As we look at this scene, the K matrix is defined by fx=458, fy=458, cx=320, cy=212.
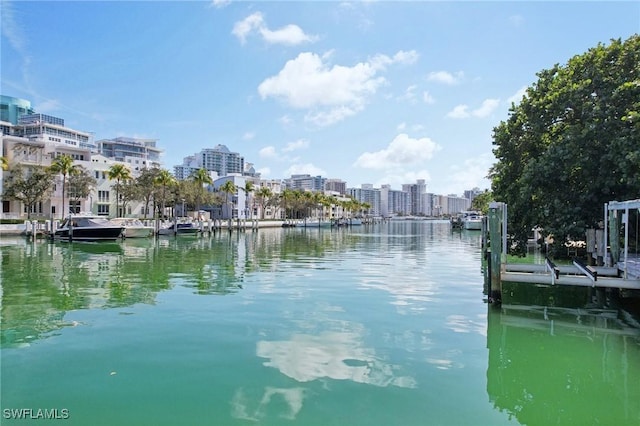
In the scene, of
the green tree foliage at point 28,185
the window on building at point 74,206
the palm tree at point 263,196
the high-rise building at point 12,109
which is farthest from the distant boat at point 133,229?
the high-rise building at point 12,109

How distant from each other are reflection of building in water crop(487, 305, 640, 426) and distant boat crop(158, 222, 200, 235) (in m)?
55.6

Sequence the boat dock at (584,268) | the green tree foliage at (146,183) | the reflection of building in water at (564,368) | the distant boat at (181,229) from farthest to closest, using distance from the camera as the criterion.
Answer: the green tree foliage at (146,183), the distant boat at (181,229), the boat dock at (584,268), the reflection of building in water at (564,368)

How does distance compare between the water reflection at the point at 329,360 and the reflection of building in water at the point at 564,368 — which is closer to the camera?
the reflection of building in water at the point at 564,368

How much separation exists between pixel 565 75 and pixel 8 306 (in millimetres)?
24309

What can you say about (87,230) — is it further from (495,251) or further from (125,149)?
(125,149)

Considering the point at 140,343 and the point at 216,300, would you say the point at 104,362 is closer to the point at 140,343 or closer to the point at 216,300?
the point at 140,343

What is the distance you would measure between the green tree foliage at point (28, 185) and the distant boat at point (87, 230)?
11228 millimetres

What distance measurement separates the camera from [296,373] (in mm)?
9641

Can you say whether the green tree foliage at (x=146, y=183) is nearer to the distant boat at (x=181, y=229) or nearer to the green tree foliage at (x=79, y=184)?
the green tree foliage at (x=79, y=184)

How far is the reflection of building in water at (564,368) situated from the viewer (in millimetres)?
8305

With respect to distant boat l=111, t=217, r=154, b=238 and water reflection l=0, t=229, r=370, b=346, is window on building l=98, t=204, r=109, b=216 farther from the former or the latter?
water reflection l=0, t=229, r=370, b=346

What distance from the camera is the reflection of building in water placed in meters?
8.30

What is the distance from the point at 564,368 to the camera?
10.4 m

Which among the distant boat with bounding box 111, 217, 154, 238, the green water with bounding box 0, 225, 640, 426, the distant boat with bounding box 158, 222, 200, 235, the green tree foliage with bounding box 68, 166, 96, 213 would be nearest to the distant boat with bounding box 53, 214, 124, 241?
the distant boat with bounding box 111, 217, 154, 238
